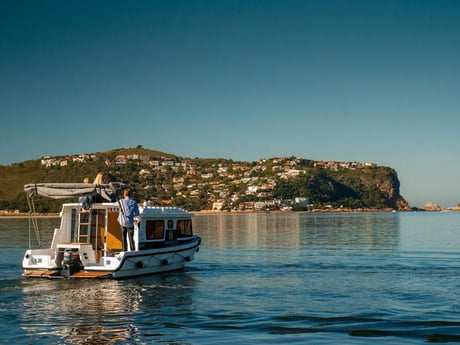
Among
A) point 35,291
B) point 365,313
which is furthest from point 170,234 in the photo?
point 365,313

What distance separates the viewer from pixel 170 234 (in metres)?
27.0

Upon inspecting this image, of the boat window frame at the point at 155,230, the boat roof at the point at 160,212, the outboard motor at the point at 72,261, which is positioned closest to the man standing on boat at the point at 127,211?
the boat roof at the point at 160,212

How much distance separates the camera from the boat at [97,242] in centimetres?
2267

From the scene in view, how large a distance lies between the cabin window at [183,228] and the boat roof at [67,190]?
466cm

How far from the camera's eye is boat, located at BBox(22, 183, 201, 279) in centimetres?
2267

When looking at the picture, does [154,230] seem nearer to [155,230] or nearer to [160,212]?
[155,230]

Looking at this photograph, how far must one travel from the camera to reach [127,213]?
23.1 metres

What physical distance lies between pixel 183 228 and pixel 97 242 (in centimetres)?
512

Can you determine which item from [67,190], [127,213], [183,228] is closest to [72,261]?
[127,213]

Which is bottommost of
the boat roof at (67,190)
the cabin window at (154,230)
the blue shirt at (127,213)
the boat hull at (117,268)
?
the boat hull at (117,268)

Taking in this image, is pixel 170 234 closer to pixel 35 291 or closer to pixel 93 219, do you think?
pixel 93 219

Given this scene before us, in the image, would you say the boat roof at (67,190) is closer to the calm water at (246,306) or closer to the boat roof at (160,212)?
the boat roof at (160,212)

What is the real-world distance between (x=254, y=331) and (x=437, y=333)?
441cm

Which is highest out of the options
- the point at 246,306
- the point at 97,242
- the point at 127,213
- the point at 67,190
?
the point at 67,190
